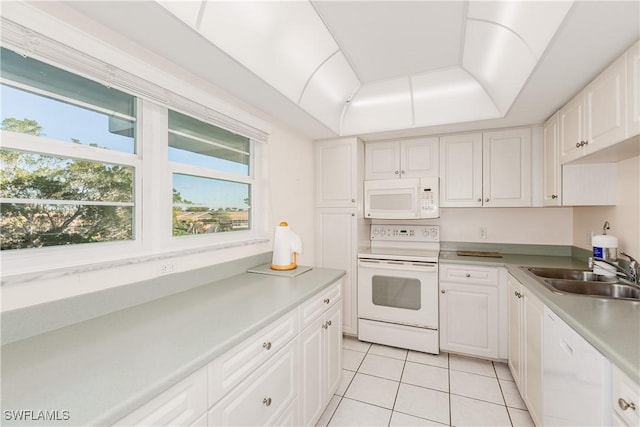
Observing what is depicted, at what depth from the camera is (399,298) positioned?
2732 millimetres

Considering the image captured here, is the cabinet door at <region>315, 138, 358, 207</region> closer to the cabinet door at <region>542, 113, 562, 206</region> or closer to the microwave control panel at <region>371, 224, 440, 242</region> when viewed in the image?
the microwave control panel at <region>371, 224, 440, 242</region>

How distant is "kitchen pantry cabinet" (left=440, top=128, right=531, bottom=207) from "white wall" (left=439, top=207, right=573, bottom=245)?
0.30m

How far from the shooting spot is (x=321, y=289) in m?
1.73

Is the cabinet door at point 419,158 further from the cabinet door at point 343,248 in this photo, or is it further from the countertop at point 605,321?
the countertop at point 605,321

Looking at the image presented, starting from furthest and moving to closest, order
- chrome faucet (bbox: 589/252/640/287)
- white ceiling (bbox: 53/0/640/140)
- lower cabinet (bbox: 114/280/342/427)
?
chrome faucet (bbox: 589/252/640/287) < white ceiling (bbox: 53/0/640/140) < lower cabinet (bbox: 114/280/342/427)

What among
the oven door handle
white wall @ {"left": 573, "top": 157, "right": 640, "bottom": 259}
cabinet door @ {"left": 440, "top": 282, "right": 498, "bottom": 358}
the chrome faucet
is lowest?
cabinet door @ {"left": 440, "top": 282, "right": 498, "bottom": 358}

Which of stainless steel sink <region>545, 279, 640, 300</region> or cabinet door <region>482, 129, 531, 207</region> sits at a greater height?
cabinet door <region>482, 129, 531, 207</region>

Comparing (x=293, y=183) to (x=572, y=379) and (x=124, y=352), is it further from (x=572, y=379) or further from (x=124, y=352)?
(x=572, y=379)

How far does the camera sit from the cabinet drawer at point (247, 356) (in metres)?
0.98

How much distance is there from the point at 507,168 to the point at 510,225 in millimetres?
625

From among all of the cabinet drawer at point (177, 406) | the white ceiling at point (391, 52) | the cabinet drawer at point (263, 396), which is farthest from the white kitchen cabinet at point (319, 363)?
the white ceiling at point (391, 52)

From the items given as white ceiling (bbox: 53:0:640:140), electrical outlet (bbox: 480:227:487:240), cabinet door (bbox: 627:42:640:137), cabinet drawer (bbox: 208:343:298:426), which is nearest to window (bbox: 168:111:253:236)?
white ceiling (bbox: 53:0:640:140)

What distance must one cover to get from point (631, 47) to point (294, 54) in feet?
5.63

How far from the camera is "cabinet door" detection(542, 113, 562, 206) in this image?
7.21 feet
